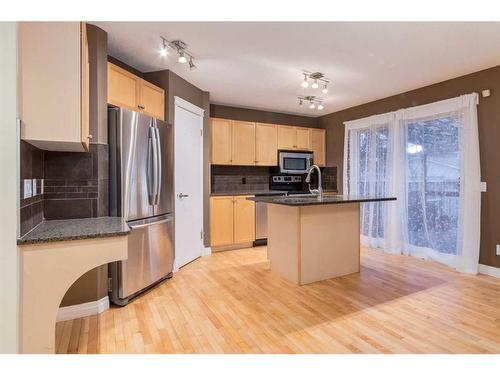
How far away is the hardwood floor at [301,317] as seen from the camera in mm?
1914

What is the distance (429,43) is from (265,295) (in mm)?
2842

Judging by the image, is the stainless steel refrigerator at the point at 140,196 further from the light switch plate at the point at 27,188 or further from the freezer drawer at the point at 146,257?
the light switch plate at the point at 27,188

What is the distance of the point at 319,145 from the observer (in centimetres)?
562

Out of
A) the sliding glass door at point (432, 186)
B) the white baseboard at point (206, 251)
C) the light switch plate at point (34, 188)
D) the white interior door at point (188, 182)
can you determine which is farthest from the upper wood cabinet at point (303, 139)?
the light switch plate at point (34, 188)

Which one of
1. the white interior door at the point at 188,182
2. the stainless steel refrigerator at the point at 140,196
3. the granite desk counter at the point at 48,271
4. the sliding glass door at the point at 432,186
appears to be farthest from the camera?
the sliding glass door at the point at 432,186

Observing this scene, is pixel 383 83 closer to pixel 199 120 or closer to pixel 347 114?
pixel 347 114

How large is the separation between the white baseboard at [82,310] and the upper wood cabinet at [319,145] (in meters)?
4.29

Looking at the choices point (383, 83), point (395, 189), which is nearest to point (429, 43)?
point (383, 83)

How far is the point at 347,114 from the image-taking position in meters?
5.17

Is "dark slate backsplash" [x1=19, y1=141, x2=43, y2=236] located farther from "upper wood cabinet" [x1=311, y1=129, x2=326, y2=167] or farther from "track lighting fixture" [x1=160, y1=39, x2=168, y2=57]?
"upper wood cabinet" [x1=311, y1=129, x2=326, y2=167]

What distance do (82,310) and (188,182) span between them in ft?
6.08

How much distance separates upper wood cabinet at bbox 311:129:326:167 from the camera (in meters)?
5.56

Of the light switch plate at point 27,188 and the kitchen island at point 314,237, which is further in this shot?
the kitchen island at point 314,237

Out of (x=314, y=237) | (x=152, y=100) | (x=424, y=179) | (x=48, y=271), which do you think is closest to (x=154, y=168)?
(x=152, y=100)
